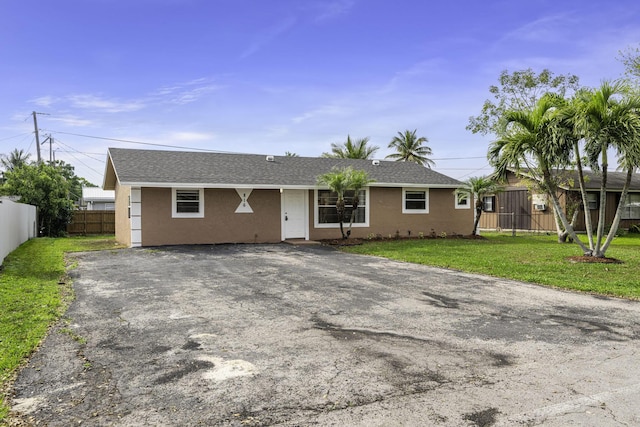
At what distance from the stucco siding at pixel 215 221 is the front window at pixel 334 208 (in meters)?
1.83

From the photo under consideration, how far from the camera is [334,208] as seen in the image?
61.6 feet

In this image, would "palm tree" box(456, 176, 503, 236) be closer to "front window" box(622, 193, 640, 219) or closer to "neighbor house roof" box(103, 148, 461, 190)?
"neighbor house roof" box(103, 148, 461, 190)

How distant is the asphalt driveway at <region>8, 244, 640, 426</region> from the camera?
10.8ft

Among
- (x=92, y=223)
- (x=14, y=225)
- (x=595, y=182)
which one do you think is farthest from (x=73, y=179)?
(x=595, y=182)

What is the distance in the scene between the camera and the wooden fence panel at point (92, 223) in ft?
82.3

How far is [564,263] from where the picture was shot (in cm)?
1166

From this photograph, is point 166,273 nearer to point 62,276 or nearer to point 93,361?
point 62,276

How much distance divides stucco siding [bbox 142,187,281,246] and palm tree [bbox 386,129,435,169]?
29.0 meters

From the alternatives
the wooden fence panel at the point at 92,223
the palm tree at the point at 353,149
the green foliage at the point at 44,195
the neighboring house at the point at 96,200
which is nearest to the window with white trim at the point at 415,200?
the wooden fence panel at the point at 92,223

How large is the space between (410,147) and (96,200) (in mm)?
28898

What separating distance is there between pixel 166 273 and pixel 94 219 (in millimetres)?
18069

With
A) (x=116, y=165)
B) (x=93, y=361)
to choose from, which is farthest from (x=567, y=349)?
(x=116, y=165)

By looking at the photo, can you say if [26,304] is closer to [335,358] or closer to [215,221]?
[335,358]

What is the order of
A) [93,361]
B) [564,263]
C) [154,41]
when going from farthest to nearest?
[154,41]
[564,263]
[93,361]
